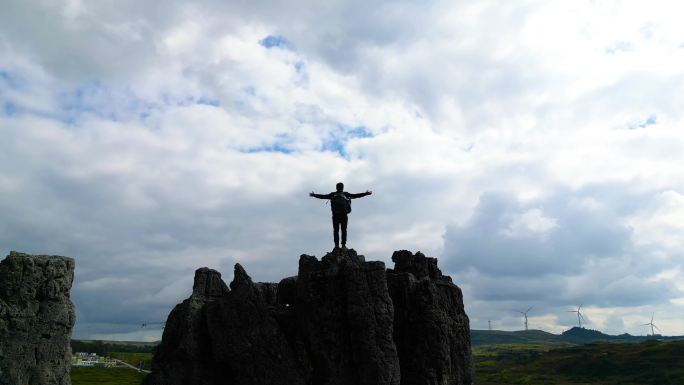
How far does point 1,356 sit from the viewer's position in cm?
2842

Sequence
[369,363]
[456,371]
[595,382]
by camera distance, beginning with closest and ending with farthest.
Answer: [369,363] → [456,371] → [595,382]

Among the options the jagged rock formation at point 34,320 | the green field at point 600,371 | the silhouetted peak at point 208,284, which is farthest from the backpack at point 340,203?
the green field at point 600,371

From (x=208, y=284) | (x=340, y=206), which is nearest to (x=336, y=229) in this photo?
(x=340, y=206)

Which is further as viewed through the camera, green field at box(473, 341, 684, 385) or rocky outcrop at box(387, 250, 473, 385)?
green field at box(473, 341, 684, 385)

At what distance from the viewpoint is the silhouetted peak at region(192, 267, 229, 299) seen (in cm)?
2991

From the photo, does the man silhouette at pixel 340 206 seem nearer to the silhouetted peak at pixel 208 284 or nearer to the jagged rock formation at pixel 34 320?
the silhouetted peak at pixel 208 284

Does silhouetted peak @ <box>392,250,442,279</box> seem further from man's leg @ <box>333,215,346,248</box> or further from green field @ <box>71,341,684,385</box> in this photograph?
green field @ <box>71,341,684,385</box>

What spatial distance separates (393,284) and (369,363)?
16.1 ft

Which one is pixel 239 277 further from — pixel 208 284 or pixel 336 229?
pixel 336 229

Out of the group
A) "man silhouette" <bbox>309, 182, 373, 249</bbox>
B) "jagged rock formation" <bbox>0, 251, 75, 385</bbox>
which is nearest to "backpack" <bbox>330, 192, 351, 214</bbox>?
"man silhouette" <bbox>309, 182, 373, 249</bbox>

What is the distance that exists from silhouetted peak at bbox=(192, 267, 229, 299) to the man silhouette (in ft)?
22.4

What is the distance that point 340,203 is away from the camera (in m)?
31.9

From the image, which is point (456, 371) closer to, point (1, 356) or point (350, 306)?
point (350, 306)

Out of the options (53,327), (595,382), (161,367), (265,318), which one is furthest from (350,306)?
(595,382)
